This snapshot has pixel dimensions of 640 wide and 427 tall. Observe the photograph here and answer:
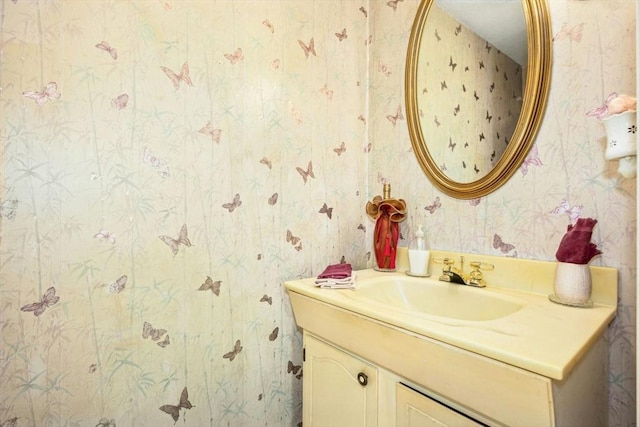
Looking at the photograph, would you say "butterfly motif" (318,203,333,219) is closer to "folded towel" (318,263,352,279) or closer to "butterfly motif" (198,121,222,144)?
"folded towel" (318,263,352,279)

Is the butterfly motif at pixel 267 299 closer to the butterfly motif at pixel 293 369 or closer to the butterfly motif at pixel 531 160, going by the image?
the butterfly motif at pixel 293 369

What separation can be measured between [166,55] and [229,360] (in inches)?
43.5

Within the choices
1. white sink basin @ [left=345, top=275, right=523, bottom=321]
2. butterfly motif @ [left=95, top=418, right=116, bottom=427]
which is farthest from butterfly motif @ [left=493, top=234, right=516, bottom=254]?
butterfly motif @ [left=95, top=418, right=116, bottom=427]

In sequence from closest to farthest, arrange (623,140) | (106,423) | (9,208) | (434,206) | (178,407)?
(623,140) < (9,208) < (106,423) < (178,407) < (434,206)

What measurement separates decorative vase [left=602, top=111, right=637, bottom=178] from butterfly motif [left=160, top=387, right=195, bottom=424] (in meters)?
1.45

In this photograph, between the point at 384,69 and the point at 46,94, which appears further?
the point at 384,69

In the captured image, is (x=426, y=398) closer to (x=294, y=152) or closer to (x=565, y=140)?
(x=565, y=140)

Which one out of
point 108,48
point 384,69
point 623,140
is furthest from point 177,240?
point 623,140

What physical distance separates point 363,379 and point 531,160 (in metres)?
0.86

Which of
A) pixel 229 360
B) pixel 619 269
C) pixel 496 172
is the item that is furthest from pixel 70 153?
pixel 619 269

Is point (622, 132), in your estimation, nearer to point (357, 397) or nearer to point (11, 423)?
point (357, 397)

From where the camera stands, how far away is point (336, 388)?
1038 mm

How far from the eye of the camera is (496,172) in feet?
3.65

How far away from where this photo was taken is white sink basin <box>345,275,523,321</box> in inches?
39.2
